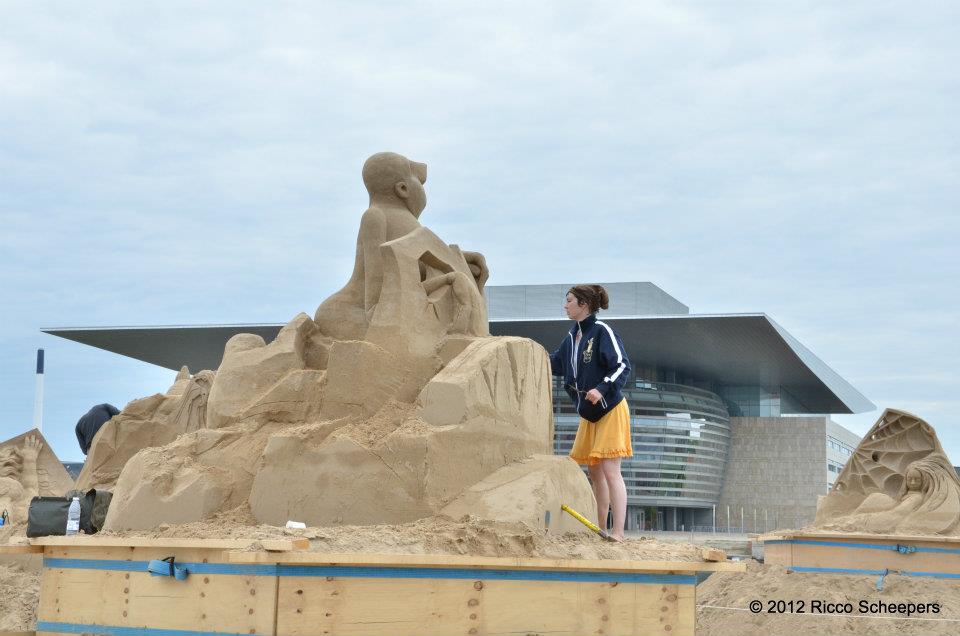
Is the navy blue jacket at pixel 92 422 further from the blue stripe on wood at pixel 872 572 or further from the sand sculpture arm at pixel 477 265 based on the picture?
the blue stripe on wood at pixel 872 572

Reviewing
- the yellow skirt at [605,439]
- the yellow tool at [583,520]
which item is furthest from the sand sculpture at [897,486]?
the yellow tool at [583,520]

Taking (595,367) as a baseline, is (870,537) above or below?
below

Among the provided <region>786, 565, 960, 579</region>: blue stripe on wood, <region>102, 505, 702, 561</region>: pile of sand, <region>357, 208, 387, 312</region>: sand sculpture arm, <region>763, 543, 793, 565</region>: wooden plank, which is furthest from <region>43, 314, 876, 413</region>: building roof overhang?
<region>102, 505, 702, 561</region>: pile of sand

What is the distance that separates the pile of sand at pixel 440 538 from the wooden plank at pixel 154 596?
1.23ft

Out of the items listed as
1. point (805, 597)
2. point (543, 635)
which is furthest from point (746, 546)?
point (543, 635)

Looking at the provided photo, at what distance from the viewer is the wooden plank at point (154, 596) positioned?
225 inches

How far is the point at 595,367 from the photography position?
7.62 metres

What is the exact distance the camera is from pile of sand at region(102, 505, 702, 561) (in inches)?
243

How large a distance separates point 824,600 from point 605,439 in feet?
22.7

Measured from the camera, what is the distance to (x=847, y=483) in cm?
1555

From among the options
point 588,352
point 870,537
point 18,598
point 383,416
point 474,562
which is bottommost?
point 18,598

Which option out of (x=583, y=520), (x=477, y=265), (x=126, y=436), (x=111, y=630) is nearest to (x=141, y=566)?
(x=111, y=630)

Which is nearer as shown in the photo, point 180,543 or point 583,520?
point 180,543

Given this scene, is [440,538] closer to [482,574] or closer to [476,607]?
[482,574]
